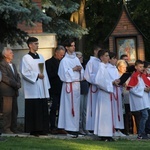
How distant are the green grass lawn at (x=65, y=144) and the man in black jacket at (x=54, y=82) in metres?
1.73

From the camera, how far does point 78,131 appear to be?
1155 cm

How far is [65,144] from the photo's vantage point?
9664 millimetres

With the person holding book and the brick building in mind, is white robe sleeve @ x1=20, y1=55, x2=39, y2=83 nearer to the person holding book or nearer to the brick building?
the person holding book

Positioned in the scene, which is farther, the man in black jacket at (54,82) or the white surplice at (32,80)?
the man in black jacket at (54,82)

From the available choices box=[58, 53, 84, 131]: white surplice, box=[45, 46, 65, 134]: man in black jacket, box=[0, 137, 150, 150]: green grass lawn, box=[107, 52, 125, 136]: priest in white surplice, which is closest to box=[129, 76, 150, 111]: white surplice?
box=[107, 52, 125, 136]: priest in white surplice

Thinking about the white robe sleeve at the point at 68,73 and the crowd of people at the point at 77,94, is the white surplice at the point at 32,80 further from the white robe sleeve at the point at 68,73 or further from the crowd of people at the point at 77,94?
the white robe sleeve at the point at 68,73

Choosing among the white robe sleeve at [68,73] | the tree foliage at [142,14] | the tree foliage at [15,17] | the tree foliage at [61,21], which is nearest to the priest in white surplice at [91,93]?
the white robe sleeve at [68,73]

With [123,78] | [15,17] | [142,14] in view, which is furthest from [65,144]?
[142,14]

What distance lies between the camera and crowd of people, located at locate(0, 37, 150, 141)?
10703mm

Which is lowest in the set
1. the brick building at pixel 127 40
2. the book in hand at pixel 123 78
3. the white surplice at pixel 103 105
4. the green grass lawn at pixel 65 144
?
the green grass lawn at pixel 65 144

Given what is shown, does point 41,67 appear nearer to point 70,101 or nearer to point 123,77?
point 70,101

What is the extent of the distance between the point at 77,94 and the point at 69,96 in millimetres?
188

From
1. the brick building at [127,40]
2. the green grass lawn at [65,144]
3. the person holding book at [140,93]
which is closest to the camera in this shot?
the green grass lawn at [65,144]

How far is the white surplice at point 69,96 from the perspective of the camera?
11.3m
